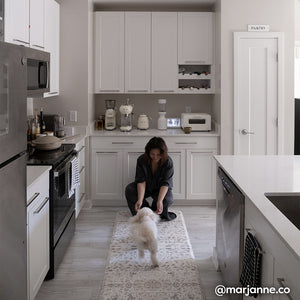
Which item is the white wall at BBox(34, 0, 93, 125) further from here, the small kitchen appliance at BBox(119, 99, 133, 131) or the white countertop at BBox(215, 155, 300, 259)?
the white countertop at BBox(215, 155, 300, 259)

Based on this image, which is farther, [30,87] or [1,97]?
[30,87]

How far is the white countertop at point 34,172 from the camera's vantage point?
9.22 feet

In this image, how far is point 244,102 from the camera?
17.6ft

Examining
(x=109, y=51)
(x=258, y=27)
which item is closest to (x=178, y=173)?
(x=109, y=51)

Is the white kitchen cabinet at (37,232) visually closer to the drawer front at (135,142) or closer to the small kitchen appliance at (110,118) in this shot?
the drawer front at (135,142)

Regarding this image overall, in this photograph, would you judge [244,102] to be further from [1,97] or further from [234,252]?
[1,97]

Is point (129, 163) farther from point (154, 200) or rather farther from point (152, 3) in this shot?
point (152, 3)

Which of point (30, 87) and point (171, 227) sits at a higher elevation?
point (30, 87)

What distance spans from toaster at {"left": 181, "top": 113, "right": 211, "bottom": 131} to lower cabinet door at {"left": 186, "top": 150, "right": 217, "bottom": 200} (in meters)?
0.36

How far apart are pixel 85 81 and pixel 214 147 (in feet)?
5.47

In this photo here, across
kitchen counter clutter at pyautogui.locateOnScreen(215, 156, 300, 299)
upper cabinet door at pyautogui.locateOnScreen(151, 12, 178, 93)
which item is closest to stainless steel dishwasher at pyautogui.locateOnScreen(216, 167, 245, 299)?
kitchen counter clutter at pyautogui.locateOnScreen(215, 156, 300, 299)

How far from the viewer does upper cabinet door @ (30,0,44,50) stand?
3921 mm

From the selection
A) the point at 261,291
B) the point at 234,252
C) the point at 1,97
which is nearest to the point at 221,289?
the point at 234,252

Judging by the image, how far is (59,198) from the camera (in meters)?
3.59
